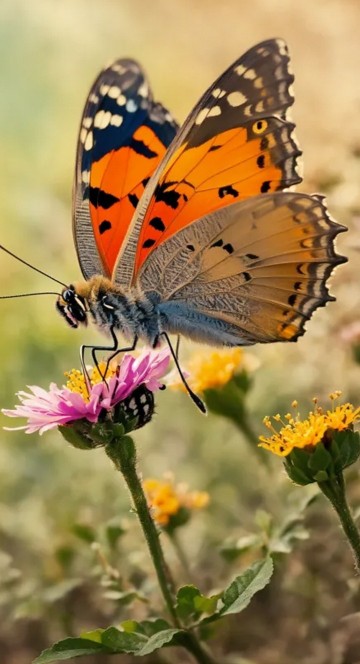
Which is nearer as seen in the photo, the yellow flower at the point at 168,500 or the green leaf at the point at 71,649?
the green leaf at the point at 71,649

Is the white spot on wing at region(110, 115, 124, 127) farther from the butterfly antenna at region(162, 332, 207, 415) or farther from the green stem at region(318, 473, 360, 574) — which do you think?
the green stem at region(318, 473, 360, 574)

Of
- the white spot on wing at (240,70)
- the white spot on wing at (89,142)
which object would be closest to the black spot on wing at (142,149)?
the white spot on wing at (89,142)

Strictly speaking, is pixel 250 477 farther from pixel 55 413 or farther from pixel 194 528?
pixel 55 413

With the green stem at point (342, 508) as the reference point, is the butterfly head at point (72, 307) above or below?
above

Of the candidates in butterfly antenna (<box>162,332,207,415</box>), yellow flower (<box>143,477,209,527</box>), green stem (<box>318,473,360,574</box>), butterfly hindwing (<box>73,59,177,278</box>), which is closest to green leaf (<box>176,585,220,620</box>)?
green stem (<box>318,473,360,574</box>)

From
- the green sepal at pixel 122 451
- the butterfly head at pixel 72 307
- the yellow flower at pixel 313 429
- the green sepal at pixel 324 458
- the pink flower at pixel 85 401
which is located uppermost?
the butterfly head at pixel 72 307

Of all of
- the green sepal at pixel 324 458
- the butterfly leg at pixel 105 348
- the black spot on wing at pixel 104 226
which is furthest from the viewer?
the black spot on wing at pixel 104 226

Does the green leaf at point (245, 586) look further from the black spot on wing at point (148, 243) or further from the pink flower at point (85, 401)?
the black spot on wing at point (148, 243)

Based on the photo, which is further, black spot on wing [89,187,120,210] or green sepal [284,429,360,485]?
black spot on wing [89,187,120,210]
